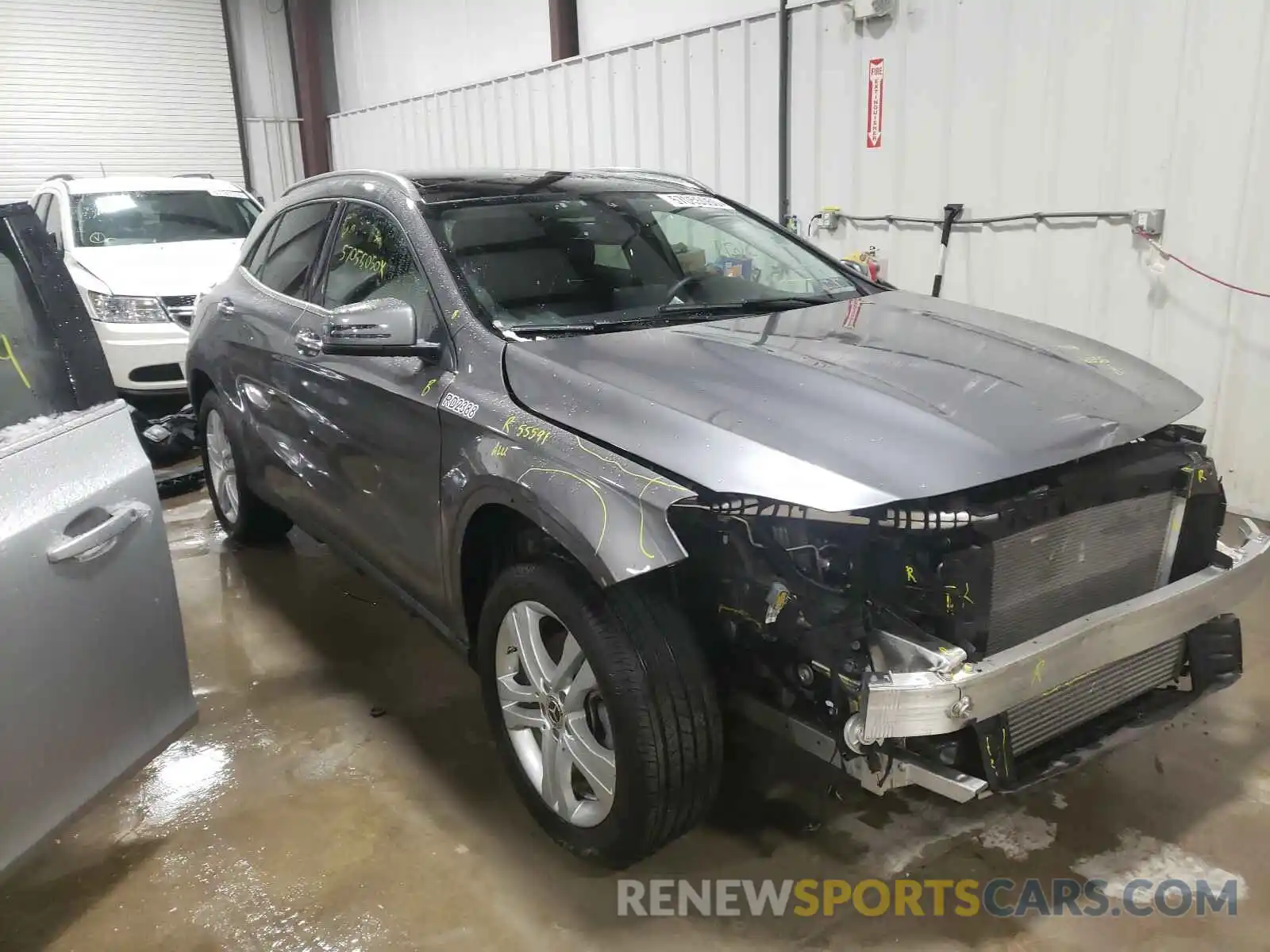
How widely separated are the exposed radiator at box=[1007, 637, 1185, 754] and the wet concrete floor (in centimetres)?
13

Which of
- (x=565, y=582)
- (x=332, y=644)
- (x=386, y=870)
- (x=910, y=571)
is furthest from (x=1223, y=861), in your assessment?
(x=332, y=644)

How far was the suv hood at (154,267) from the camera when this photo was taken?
6238 millimetres

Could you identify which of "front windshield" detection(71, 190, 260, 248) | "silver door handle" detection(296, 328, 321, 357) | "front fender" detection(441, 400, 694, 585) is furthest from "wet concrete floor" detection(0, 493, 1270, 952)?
"front windshield" detection(71, 190, 260, 248)

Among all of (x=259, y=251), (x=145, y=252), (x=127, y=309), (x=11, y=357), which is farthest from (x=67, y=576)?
(x=145, y=252)

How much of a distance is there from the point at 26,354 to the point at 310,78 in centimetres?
1069

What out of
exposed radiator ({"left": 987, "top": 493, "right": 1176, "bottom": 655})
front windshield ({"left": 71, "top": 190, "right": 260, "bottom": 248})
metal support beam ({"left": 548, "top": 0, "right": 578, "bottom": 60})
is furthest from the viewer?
metal support beam ({"left": 548, "top": 0, "right": 578, "bottom": 60})

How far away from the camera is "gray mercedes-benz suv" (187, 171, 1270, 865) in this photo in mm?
1737

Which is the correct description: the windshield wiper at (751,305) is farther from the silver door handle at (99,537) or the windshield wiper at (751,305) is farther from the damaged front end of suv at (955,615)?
the silver door handle at (99,537)

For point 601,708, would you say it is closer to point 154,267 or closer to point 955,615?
point 955,615

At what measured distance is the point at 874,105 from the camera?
496 centimetres

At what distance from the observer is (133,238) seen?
7.00 metres

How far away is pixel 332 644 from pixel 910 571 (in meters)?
2.34

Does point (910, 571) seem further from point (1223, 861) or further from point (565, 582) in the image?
point (1223, 861)

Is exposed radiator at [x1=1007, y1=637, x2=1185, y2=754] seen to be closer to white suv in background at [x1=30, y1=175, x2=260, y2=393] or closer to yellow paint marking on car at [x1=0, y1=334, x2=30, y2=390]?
yellow paint marking on car at [x1=0, y1=334, x2=30, y2=390]
